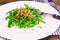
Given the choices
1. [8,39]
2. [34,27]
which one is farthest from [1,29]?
[34,27]

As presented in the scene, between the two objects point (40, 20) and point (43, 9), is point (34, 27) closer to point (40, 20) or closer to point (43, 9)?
point (40, 20)

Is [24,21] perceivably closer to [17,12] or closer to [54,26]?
[17,12]

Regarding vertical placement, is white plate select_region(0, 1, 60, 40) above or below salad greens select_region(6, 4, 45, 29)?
below

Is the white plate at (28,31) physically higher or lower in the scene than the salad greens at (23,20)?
lower

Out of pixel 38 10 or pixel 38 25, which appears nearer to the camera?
pixel 38 25

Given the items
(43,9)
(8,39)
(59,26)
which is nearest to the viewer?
(8,39)

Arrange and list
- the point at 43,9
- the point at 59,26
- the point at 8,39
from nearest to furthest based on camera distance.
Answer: the point at 8,39 < the point at 59,26 < the point at 43,9

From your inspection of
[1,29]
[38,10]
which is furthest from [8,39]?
[38,10]

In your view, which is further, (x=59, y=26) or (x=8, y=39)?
(x=59, y=26)

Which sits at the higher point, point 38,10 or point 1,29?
point 38,10
